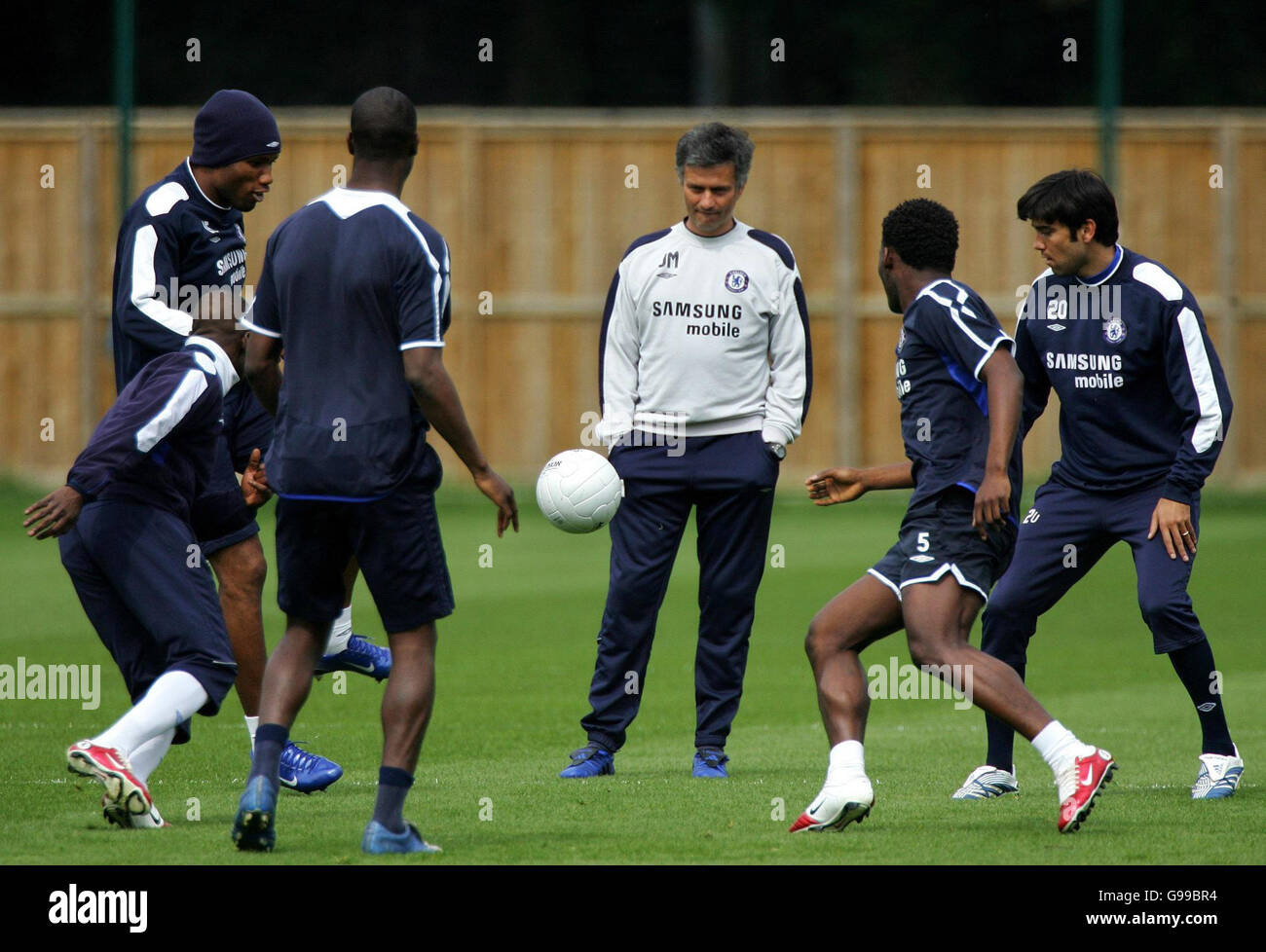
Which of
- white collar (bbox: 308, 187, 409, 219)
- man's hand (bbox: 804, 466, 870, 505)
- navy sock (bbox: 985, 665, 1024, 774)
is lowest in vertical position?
navy sock (bbox: 985, 665, 1024, 774)

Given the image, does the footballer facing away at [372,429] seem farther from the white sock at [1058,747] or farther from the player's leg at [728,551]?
the player's leg at [728,551]

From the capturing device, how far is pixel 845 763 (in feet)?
19.9

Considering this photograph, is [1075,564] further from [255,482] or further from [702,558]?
[255,482]

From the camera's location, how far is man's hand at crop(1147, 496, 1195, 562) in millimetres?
6742

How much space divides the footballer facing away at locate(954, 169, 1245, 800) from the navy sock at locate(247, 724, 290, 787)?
2509 mm

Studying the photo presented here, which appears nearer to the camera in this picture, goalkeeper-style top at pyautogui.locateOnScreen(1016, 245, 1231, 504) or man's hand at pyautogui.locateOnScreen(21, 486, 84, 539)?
man's hand at pyautogui.locateOnScreen(21, 486, 84, 539)

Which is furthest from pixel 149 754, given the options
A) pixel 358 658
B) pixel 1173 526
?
pixel 1173 526

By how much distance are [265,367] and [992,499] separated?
2.30 m

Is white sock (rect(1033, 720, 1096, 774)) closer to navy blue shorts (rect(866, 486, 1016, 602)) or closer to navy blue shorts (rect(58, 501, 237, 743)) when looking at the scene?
navy blue shorts (rect(866, 486, 1016, 602))

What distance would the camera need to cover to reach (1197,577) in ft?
46.4

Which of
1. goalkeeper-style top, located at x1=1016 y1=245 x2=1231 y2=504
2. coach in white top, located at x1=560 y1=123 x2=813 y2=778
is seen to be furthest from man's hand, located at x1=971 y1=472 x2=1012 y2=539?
coach in white top, located at x1=560 y1=123 x2=813 y2=778

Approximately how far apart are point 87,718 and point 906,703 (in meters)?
4.11

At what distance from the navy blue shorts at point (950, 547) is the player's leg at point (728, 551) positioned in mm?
1392
